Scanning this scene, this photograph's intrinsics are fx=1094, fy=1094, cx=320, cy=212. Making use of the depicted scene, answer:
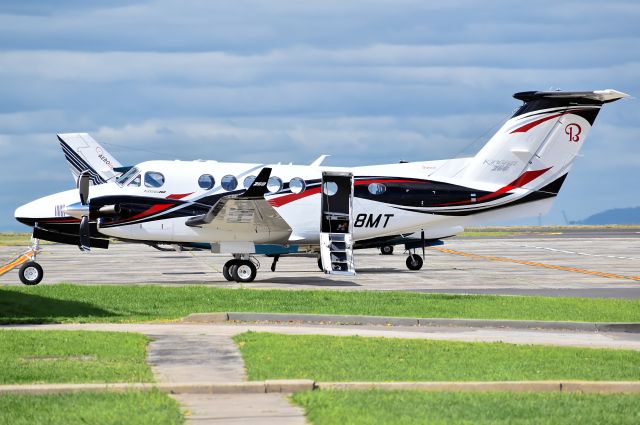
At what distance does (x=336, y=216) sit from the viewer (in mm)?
32906

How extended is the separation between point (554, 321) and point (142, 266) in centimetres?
2311

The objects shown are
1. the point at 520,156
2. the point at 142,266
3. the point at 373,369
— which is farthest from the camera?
the point at 142,266

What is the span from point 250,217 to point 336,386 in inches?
761

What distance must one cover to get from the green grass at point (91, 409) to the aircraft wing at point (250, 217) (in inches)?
711

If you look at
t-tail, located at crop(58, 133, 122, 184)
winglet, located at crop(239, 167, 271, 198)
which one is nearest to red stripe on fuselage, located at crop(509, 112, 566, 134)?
winglet, located at crop(239, 167, 271, 198)

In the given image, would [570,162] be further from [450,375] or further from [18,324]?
[450,375]

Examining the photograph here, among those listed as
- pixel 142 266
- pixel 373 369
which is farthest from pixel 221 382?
pixel 142 266

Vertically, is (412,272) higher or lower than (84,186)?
lower

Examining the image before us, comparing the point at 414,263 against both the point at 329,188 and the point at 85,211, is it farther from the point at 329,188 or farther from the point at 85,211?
the point at 85,211

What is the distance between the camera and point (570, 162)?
3447 centimetres

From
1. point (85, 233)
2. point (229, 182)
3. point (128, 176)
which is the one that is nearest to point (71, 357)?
point (85, 233)

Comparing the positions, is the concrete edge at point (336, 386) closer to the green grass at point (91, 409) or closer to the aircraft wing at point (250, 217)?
the green grass at point (91, 409)

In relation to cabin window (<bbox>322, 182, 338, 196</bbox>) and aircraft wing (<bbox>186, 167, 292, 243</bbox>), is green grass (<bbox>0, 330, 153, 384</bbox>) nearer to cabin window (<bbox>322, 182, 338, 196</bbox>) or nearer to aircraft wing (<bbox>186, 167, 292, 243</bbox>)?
aircraft wing (<bbox>186, 167, 292, 243</bbox>)

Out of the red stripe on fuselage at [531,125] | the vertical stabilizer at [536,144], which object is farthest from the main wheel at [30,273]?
the red stripe on fuselage at [531,125]
